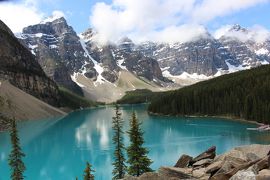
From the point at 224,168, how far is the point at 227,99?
139358mm

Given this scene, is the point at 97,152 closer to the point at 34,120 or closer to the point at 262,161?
the point at 262,161

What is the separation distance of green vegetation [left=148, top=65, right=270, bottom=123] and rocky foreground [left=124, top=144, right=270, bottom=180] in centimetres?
10436

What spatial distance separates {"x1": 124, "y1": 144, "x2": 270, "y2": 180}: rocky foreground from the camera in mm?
15188

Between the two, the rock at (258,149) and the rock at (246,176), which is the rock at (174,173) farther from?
the rock at (246,176)

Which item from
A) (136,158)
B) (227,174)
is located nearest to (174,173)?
(227,174)

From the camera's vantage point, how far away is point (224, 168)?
1798cm

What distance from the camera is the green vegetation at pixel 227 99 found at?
135 metres

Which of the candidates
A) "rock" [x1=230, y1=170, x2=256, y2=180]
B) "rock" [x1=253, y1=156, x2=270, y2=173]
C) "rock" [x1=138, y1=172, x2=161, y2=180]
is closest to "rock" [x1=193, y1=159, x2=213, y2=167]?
"rock" [x1=138, y1=172, x2=161, y2=180]

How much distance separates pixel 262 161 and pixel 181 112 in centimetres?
15615

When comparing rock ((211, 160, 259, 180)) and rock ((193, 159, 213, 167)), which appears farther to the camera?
rock ((193, 159, 213, 167))

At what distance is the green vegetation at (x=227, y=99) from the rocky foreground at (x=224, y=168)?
104m

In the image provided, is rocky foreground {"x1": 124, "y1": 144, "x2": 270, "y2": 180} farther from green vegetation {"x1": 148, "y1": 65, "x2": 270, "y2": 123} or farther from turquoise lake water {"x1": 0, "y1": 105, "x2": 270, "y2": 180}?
green vegetation {"x1": 148, "y1": 65, "x2": 270, "y2": 123}

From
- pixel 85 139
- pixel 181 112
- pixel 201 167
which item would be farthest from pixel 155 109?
pixel 201 167

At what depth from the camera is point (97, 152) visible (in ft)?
262
